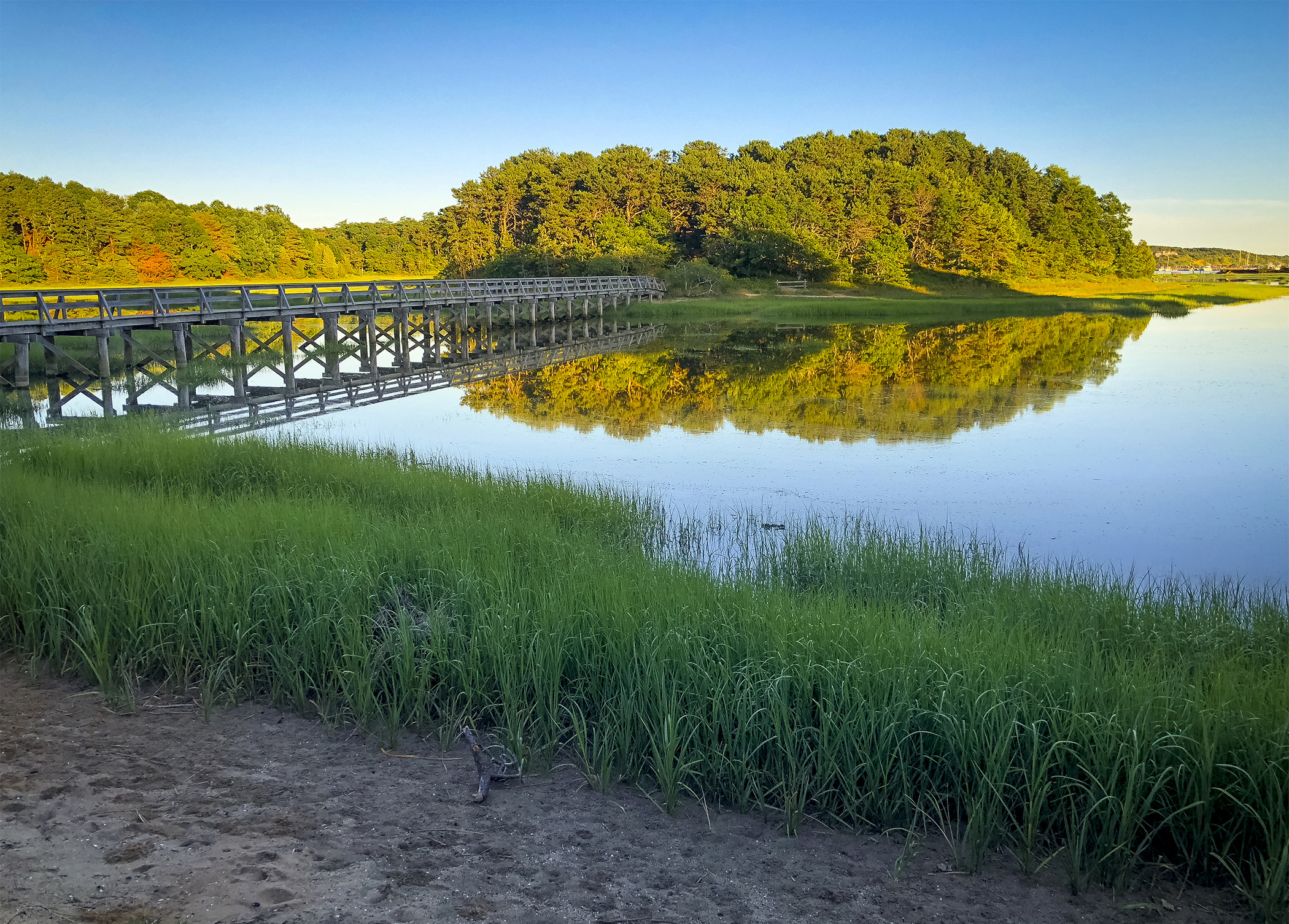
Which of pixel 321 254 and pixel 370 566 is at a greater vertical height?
pixel 321 254

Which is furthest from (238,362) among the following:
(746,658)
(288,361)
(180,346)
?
(746,658)

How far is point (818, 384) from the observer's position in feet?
71.4

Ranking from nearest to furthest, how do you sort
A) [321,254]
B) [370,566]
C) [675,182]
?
[370,566], [675,182], [321,254]

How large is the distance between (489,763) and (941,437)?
11947mm

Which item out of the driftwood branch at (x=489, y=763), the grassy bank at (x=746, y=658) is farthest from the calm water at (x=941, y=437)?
the driftwood branch at (x=489, y=763)

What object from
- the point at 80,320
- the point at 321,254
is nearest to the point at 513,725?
the point at 80,320

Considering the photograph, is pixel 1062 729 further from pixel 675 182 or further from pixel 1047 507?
pixel 675 182

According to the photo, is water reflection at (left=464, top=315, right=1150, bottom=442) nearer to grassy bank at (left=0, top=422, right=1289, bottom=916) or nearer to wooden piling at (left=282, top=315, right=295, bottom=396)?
wooden piling at (left=282, top=315, right=295, bottom=396)

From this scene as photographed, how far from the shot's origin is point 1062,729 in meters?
3.94

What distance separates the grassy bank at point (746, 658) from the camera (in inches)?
148

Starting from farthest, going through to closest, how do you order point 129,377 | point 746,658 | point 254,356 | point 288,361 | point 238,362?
point 254,356 → point 238,362 → point 129,377 → point 288,361 → point 746,658

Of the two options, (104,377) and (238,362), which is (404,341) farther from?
→ (104,377)

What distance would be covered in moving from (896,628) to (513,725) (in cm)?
216

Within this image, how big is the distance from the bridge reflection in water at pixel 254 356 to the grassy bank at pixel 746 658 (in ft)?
25.0
